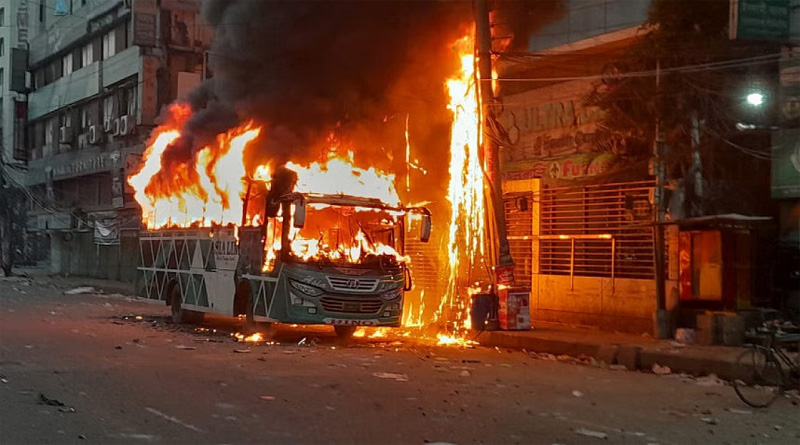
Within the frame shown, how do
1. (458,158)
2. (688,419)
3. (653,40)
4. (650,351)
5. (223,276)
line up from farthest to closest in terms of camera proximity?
1. (458,158)
2. (223,276)
3. (653,40)
4. (650,351)
5. (688,419)

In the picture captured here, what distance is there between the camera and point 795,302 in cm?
1407

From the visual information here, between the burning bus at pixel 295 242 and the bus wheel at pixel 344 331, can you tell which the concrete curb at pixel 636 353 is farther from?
the bus wheel at pixel 344 331

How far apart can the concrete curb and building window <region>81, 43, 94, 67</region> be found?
32.9 metres

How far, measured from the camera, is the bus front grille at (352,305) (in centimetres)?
1326

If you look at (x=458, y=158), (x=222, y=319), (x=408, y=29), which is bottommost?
(x=222, y=319)

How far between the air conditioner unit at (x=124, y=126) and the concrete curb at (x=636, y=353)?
25374mm

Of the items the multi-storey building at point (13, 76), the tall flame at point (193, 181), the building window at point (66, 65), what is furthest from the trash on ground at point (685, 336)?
the multi-storey building at point (13, 76)

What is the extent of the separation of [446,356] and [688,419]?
196 inches

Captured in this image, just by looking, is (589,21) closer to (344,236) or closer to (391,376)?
(344,236)

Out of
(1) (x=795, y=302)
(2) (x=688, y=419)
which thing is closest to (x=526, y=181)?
(1) (x=795, y=302)

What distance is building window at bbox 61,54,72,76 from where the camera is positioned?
43169mm

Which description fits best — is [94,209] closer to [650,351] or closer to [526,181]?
[526,181]

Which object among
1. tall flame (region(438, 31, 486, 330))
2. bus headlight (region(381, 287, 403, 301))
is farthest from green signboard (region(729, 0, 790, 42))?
bus headlight (region(381, 287, 403, 301))

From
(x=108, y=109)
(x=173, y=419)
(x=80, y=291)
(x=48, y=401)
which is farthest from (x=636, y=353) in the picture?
(x=108, y=109)
